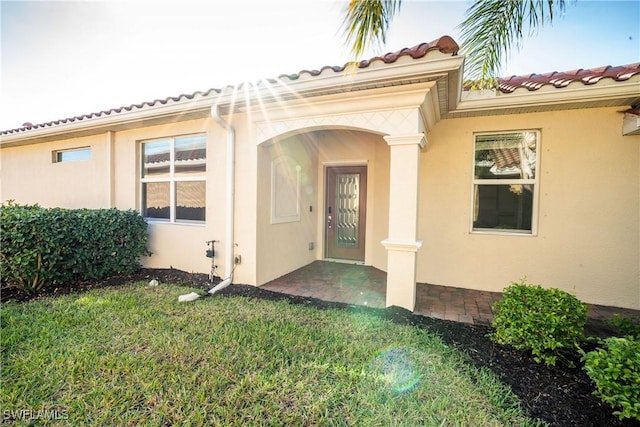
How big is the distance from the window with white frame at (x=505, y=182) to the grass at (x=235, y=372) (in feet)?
10.5

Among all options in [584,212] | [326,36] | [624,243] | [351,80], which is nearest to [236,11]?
[326,36]

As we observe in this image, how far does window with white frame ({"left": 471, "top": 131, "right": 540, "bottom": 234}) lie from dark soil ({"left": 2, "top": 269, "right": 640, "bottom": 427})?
79.0 inches

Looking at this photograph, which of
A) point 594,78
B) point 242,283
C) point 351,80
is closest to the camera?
point 351,80

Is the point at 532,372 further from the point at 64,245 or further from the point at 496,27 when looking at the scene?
the point at 64,245

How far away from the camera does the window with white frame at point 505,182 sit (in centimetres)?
511

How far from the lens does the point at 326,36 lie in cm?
346

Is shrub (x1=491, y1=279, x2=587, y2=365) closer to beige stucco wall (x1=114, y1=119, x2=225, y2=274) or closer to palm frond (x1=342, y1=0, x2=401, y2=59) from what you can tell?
palm frond (x1=342, y1=0, x2=401, y2=59)

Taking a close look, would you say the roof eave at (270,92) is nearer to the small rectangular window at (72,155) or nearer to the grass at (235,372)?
the small rectangular window at (72,155)

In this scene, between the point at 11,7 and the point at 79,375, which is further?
the point at 11,7

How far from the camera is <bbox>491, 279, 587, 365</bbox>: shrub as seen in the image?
2795 millimetres

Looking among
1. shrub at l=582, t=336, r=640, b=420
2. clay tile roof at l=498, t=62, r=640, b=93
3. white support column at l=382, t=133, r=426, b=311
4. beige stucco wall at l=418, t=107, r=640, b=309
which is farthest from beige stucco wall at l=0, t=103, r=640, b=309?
shrub at l=582, t=336, r=640, b=420

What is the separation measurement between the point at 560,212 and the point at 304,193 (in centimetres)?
514

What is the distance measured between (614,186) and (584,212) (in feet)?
1.88

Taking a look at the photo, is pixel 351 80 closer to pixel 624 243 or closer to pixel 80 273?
pixel 624 243
